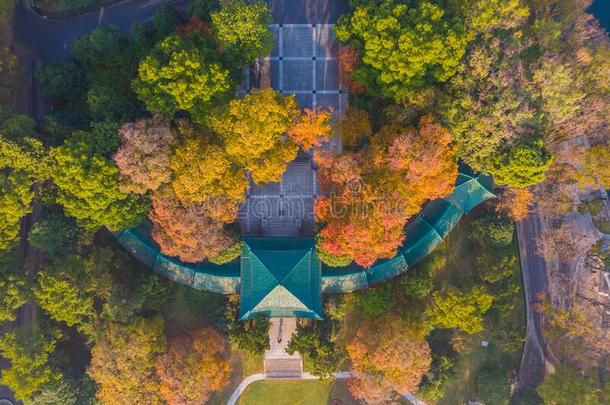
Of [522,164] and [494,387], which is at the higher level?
[522,164]

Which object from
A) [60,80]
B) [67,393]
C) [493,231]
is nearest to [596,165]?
[493,231]

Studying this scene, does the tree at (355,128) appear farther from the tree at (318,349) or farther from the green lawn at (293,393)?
the green lawn at (293,393)

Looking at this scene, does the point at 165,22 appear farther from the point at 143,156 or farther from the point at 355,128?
the point at 355,128

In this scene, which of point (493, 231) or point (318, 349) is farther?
point (493, 231)

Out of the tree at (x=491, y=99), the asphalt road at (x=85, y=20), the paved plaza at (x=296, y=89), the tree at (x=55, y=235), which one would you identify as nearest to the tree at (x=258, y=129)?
the paved plaza at (x=296, y=89)

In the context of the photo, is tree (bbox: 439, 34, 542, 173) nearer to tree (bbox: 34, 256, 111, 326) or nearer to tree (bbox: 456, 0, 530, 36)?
tree (bbox: 456, 0, 530, 36)

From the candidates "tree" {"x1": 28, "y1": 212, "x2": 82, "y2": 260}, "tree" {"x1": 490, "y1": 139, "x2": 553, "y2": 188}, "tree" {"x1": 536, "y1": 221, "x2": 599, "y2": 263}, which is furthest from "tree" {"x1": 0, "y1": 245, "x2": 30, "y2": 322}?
"tree" {"x1": 536, "y1": 221, "x2": 599, "y2": 263}
